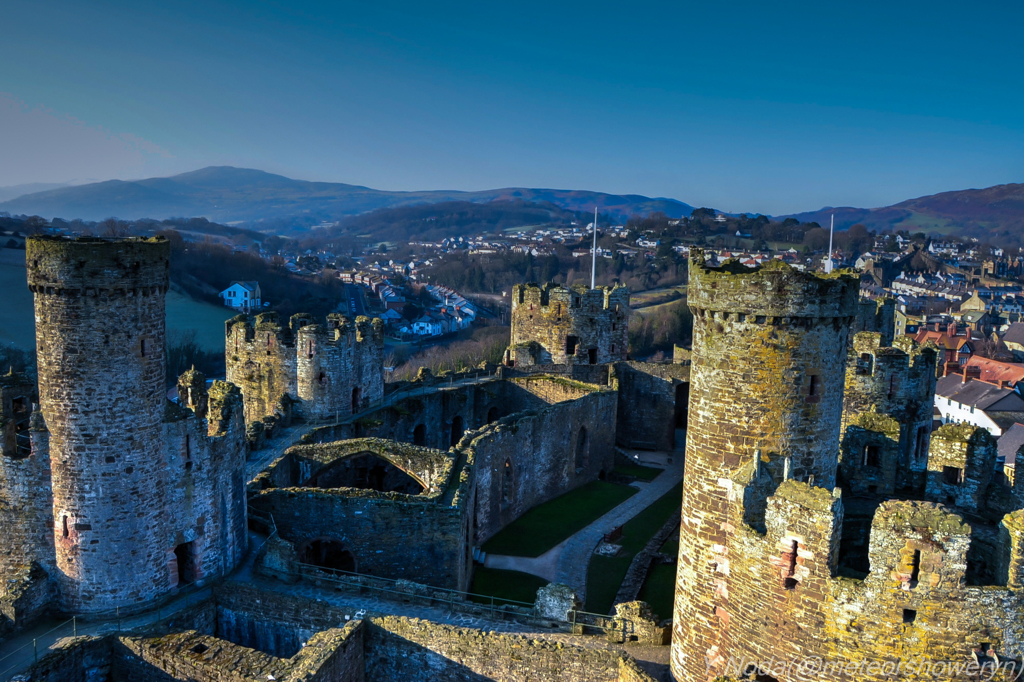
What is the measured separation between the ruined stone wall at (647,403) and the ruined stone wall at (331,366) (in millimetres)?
12121

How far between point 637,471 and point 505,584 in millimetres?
12346

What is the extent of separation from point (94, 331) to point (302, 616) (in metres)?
7.85

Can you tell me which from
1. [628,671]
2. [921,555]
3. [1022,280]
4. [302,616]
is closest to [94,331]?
[302,616]

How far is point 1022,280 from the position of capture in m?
141

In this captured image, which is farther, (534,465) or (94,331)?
(534,465)

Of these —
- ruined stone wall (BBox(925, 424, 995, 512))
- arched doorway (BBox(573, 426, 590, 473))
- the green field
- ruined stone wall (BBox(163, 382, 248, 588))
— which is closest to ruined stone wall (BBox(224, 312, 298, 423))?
ruined stone wall (BBox(163, 382, 248, 588))

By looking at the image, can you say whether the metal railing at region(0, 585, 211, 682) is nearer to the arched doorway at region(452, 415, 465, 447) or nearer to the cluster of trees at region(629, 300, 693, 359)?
the arched doorway at region(452, 415, 465, 447)

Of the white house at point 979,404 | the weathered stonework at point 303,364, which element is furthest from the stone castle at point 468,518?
the white house at point 979,404

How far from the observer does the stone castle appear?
12.7 m

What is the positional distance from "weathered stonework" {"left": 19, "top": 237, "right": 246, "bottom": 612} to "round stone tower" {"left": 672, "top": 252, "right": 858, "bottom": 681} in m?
11.7

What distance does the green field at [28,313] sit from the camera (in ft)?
216

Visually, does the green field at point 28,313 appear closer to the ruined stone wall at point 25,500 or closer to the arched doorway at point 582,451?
the arched doorway at point 582,451

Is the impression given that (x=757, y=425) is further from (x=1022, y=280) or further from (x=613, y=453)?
(x=1022, y=280)

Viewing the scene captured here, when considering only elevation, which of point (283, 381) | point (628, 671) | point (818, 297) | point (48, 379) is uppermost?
point (818, 297)
